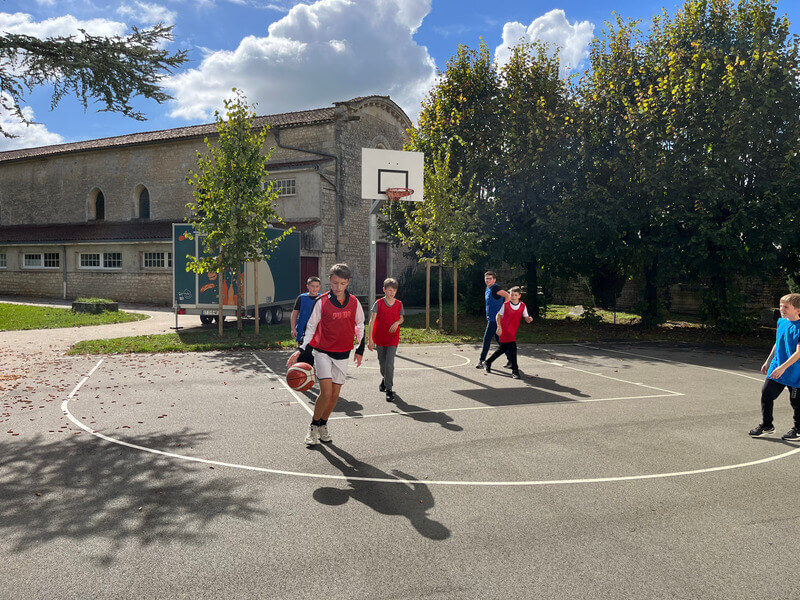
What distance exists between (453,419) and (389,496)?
300cm

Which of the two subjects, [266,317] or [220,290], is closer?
[220,290]

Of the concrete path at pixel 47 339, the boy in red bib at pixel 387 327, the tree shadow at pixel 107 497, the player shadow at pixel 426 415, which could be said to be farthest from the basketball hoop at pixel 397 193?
the tree shadow at pixel 107 497

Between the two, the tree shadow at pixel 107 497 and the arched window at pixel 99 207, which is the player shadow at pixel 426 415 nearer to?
the tree shadow at pixel 107 497

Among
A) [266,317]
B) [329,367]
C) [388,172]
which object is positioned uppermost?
[388,172]

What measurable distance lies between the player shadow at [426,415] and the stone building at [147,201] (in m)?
18.9

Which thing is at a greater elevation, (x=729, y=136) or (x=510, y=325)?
(x=729, y=136)

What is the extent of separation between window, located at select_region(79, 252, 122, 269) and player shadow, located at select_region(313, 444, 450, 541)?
28.1 metres

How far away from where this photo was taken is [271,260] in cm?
2023

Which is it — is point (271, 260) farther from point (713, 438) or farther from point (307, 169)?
point (713, 438)

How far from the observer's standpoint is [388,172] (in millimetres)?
17250

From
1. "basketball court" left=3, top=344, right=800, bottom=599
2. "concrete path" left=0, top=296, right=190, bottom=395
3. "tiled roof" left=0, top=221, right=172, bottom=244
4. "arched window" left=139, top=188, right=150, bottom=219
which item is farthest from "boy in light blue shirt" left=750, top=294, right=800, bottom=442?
"arched window" left=139, top=188, right=150, bottom=219

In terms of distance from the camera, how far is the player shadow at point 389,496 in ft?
15.5

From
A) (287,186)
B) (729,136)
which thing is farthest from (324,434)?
(287,186)

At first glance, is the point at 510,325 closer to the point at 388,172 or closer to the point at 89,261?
the point at 388,172
